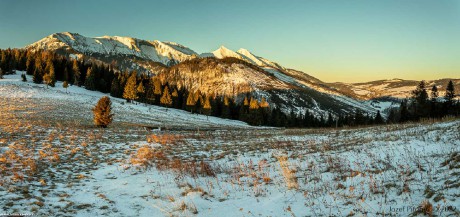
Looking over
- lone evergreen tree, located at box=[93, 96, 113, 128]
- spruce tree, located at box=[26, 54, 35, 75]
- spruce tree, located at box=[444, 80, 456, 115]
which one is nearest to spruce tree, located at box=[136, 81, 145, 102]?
spruce tree, located at box=[26, 54, 35, 75]

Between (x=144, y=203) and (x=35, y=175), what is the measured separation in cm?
541

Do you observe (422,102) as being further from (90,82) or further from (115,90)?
(90,82)

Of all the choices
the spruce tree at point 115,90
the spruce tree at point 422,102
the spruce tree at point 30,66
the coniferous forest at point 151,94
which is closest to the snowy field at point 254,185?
the spruce tree at point 422,102

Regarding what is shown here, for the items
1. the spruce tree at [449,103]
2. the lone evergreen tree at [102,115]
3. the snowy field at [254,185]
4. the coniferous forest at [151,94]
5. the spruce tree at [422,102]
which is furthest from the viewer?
the coniferous forest at [151,94]

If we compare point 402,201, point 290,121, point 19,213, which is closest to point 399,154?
point 402,201

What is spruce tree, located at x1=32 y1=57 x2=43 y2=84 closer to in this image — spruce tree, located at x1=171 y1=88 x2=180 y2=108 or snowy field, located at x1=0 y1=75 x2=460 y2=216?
spruce tree, located at x1=171 y1=88 x2=180 y2=108

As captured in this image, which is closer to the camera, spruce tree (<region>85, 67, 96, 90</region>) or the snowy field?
the snowy field

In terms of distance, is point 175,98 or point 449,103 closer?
point 449,103

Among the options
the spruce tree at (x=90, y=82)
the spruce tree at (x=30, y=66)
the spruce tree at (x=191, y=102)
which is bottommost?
the spruce tree at (x=191, y=102)

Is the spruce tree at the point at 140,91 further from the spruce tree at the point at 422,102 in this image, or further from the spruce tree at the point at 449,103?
the spruce tree at the point at 449,103

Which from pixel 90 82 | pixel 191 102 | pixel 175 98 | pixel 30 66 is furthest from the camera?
pixel 175 98

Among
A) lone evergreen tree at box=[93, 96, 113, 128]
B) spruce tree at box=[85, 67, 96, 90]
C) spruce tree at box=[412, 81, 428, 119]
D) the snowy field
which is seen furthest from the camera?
spruce tree at box=[85, 67, 96, 90]

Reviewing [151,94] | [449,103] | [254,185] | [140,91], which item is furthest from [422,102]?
[140,91]

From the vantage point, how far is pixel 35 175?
10414mm
